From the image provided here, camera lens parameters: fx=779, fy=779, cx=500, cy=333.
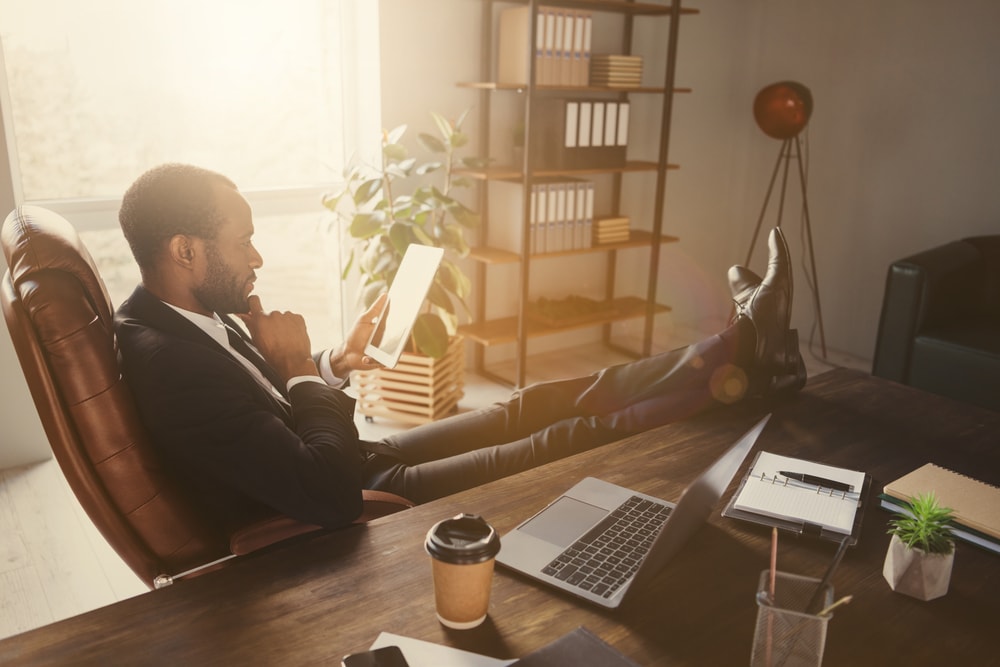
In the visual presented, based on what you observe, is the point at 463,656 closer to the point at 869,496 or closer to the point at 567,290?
the point at 869,496

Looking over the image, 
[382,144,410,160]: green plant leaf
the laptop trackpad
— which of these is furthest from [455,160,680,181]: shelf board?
the laptop trackpad

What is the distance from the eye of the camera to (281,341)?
5.35 ft

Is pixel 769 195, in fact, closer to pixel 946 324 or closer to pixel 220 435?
pixel 946 324

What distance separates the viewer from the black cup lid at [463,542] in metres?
0.93

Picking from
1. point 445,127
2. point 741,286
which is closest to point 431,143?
point 445,127

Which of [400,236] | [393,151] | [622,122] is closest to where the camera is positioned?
[400,236]

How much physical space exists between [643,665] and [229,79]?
3.01 meters

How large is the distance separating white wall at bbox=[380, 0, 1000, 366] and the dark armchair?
18.3 inches

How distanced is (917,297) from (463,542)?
2796 millimetres

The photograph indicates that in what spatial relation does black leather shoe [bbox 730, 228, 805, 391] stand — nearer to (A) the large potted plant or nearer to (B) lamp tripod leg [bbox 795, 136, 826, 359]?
(A) the large potted plant

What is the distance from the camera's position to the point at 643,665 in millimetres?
921

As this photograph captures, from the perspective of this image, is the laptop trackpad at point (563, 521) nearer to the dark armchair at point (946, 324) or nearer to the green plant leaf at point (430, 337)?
the green plant leaf at point (430, 337)

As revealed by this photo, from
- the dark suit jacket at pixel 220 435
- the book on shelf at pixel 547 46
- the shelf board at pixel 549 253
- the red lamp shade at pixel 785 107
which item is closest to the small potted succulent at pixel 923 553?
the dark suit jacket at pixel 220 435

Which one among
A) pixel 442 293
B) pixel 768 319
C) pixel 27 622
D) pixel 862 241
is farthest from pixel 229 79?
pixel 862 241
